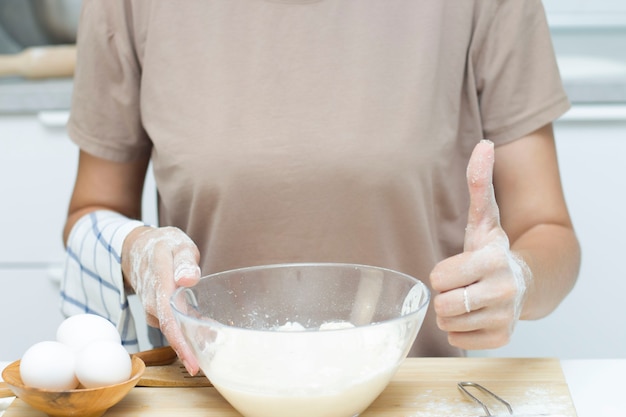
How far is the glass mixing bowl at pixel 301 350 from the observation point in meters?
0.67

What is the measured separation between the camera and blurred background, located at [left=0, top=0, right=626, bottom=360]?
155 cm

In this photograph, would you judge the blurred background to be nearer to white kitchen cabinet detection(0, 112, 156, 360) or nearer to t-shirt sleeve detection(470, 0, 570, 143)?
white kitchen cabinet detection(0, 112, 156, 360)

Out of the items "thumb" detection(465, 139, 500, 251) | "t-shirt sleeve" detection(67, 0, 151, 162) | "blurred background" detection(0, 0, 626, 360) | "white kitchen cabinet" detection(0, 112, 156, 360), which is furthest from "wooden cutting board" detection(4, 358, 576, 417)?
"white kitchen cabinet" detection(0, 112, 156, 360)

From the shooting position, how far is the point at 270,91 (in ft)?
3.37

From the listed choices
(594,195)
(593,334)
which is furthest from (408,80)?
(593,334)

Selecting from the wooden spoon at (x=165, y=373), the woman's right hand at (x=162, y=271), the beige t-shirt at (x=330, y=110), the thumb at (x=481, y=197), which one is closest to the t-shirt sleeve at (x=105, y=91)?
the beige t-shirt at (x=330, y=110)

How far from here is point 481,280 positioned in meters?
0.75

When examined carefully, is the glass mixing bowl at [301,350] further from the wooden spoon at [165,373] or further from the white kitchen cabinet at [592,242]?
the white kitchen cabinet at [592,242]

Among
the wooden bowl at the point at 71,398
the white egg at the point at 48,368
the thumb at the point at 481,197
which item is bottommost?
the wooden bowl at the point at 71,398

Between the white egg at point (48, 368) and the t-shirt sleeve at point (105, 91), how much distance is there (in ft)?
1.39

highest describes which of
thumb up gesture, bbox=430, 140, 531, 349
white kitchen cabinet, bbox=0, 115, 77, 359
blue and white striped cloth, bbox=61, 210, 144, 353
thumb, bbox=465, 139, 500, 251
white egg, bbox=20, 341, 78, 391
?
thumb, bbox=465, 139, 500, 251

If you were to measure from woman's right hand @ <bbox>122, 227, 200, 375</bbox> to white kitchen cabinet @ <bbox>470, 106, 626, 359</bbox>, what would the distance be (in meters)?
0.82

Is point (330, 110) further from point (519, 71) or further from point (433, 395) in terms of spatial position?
point (433, 395)

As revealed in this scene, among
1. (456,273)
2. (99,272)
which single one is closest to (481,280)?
(456,273)
